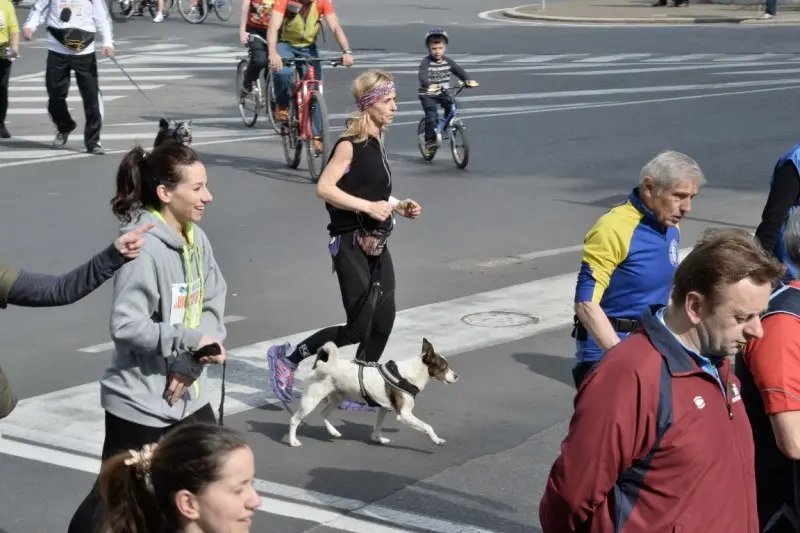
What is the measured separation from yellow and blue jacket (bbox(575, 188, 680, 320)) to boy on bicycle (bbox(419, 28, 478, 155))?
10362mm

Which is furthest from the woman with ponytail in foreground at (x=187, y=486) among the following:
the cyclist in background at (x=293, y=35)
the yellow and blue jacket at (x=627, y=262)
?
the cyclist in background at (x=293, y=35)

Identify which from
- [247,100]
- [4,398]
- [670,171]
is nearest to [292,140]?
[247,100]

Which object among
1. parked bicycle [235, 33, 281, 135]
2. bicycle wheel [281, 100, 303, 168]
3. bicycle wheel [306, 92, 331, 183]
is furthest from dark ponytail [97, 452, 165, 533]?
parked bicycle [235, 33, 281, 135]

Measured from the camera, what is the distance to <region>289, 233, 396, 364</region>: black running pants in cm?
736

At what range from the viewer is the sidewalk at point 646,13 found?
121ft

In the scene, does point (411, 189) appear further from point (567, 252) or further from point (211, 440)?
point (211, 440)

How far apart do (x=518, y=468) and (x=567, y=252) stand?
5.10 meters

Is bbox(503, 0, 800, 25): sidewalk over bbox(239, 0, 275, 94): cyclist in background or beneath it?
beneath

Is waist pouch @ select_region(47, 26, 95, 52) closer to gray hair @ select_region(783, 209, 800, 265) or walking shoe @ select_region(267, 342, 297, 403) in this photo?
walking shoe @ select_region(267, 342, 297, 403)

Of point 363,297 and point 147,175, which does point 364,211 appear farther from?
point 147,175

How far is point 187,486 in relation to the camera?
3.20 meters

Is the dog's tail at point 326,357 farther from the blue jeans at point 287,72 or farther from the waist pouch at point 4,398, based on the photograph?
the blue jeans at point 287,72

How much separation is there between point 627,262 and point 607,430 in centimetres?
229

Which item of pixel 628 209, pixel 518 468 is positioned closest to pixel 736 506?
pixel 628 209
